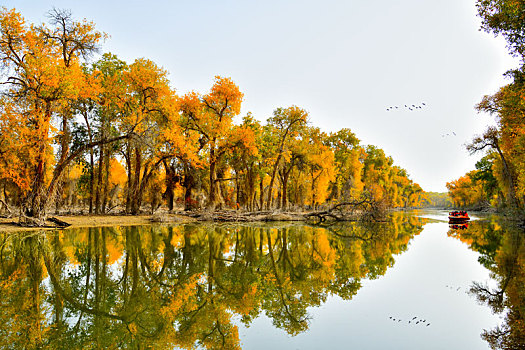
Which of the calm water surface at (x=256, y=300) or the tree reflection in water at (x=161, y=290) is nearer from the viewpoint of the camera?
the calm water surface at (x=256, y=300)

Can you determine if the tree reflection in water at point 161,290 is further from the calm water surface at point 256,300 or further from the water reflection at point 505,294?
the water reflection at point 505,294

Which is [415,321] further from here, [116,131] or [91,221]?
[116,131]

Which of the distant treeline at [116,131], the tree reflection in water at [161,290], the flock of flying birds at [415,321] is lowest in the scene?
the flock of flying birds at [415,321]

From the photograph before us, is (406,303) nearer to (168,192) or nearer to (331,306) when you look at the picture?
(331,306)

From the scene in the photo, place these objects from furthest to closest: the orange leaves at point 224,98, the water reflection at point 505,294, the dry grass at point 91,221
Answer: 1. the orange leaves at point 224,98
2. the dry grass at point 91,221
3. the water reflection at point 505,294

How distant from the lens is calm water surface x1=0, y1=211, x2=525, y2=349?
462 centimetres

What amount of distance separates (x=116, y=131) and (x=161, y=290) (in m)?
27.2

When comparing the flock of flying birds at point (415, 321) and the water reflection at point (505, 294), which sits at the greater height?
the water reflection at point (505, 294)

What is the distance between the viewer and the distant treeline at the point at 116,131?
20.5 meters

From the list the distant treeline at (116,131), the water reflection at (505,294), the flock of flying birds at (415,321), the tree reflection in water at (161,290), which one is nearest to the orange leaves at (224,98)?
Answer: the distant treeline at (116,131)

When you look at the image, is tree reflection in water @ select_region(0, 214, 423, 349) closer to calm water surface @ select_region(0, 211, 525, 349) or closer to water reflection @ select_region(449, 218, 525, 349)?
calm water surface @ select_region(0, 211, 525, 349)

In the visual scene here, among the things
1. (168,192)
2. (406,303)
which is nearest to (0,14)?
(168,192)

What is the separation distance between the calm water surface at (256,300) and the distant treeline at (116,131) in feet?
42.6

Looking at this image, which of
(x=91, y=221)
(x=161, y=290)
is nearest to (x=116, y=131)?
(x=91, y=221)
